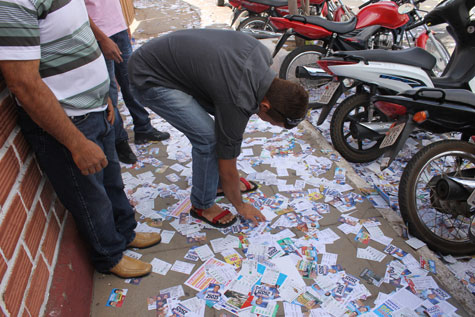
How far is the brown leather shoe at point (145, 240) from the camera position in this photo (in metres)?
2.13

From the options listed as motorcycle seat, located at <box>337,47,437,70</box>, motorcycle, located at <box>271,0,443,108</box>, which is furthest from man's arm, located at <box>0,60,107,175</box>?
motorcycle, located at <box>271,0,443,108</box>

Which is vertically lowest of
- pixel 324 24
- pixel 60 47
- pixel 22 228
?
pixel 22 228

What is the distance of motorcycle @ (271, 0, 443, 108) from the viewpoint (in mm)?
3836

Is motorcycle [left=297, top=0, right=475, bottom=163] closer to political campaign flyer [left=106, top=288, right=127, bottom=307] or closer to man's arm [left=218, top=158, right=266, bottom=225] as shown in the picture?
man's arm [left=218, top=158, right=266, bottom=225]

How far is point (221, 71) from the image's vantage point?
1618 mm

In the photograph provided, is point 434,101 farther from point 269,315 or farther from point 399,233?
point 269,315

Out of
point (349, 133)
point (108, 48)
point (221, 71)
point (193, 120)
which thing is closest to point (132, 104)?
point (108, 48)

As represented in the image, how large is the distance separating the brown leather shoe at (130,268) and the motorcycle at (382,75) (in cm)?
196

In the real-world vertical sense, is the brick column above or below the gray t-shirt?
below

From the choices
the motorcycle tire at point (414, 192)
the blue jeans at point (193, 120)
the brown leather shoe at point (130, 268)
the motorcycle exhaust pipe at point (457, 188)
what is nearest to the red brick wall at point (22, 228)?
the brown leather shoe at point (130, 268)

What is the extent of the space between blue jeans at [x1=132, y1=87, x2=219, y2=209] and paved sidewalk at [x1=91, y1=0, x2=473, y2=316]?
1.62 feet

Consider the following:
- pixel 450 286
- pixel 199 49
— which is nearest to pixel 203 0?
pixel 199 49

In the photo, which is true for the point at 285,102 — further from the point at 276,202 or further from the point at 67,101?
the point at 276,202

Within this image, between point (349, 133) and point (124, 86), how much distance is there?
2.15 meters
